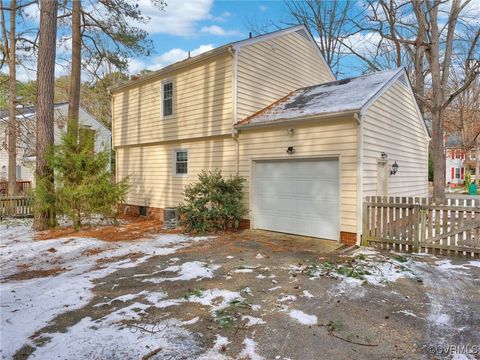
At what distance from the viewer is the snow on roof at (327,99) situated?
7922 mm

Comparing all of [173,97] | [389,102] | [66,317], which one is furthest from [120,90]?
[66,317]

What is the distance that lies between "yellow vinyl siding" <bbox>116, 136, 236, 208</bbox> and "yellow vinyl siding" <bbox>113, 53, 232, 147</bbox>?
36 cm

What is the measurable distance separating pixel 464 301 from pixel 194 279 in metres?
3.80

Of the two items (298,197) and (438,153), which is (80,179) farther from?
(438,153)

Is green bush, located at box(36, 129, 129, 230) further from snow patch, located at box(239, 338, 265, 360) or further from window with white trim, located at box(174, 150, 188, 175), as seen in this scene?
snow patch, located at box(239, 338, 265, 360)

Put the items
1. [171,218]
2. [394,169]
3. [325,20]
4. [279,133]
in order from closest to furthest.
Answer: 1. [279,133]
2. [394,169]
3. [171,218]
4. [325,20]

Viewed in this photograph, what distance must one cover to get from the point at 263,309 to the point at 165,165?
909 cm

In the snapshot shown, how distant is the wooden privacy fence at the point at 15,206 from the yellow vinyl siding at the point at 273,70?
8824 mm

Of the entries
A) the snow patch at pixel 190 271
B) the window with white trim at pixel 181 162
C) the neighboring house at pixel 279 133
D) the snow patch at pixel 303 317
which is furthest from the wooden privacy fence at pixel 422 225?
the window with white trim at pixel 181 162

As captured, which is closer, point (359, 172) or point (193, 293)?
point (193, 293)

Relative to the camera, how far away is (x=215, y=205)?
933cm

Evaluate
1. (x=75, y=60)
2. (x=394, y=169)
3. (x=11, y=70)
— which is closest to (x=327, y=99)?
(x=394, y=169)

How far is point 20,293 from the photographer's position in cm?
466

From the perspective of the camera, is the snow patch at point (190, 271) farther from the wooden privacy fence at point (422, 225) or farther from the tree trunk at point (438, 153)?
the tree trunk at point (438, 153)
